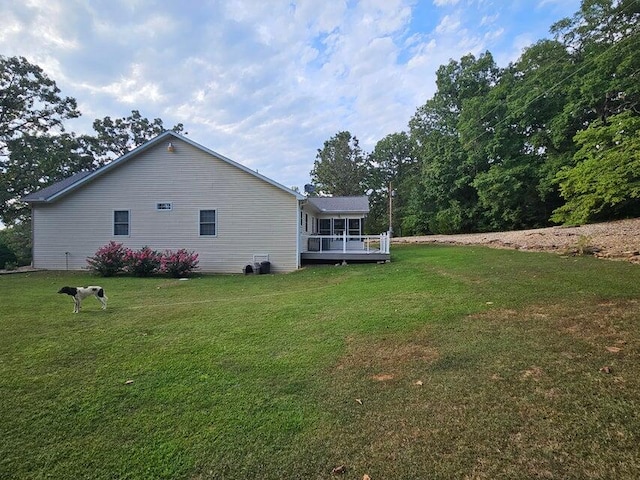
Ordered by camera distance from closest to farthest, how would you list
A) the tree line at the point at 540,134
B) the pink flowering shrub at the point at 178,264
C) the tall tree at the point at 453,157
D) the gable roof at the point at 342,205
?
the pink flowering shrub at the point at 178,264 → the gable roof at the point at 342,205 → the tree line at the point at 540,134 → the tall tree at the point at 453,157

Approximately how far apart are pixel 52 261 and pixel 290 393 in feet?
53.3

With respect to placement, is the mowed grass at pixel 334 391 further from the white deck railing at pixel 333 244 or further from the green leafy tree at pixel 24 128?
the green leafy tree at pixel 24 128

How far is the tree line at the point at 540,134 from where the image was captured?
18500mm

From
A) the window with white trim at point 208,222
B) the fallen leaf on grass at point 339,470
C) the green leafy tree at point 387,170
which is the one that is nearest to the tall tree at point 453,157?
the green leafy tree at point 387,170

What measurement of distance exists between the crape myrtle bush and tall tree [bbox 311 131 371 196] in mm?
33278

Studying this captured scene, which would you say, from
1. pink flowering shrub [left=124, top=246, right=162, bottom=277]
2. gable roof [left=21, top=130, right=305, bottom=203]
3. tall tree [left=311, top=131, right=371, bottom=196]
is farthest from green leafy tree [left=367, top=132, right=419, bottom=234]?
pink flowering shrub [left=124, top=246, right=162, bottom=277]

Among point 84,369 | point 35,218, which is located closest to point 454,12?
point 84,369

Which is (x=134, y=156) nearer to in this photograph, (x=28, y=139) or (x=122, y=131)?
(x=28, y=139)

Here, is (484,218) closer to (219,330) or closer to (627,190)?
(627,190)

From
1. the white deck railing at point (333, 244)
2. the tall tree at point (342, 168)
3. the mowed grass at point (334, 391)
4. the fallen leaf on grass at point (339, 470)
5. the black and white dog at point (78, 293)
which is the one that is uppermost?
the tall tree at point (342, 168)

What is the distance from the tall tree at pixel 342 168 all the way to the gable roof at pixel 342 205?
Answer: 24.4 m

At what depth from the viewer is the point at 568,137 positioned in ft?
80.7

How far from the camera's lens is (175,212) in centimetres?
1418

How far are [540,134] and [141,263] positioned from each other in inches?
1120
